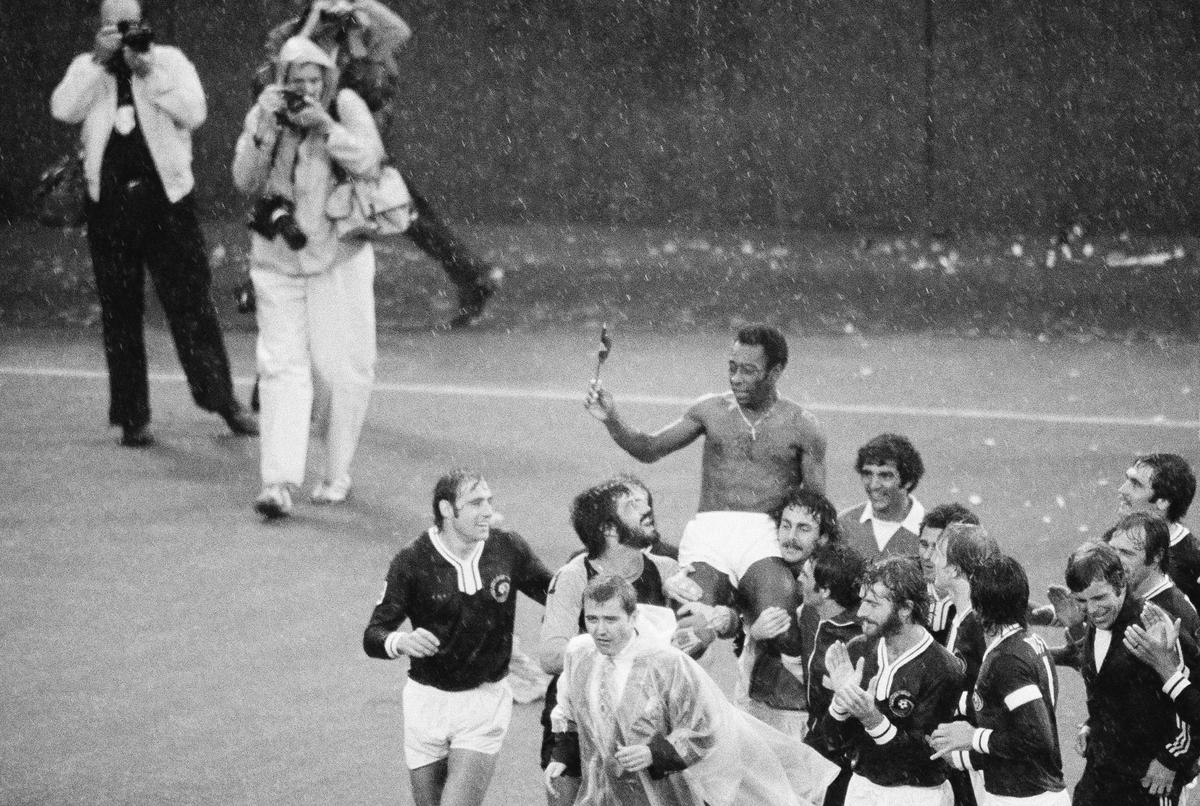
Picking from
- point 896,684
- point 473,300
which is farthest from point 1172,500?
point 473,300

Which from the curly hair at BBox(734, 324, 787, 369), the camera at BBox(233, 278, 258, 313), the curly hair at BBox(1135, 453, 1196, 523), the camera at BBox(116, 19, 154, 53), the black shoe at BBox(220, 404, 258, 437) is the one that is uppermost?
the camera at BBox(116, 19, 154, 53)

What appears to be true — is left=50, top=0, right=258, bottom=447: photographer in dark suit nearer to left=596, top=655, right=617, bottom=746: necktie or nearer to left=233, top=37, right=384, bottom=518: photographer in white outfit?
left=233, top=37, right=384, bottom=518: photographer in white outfit

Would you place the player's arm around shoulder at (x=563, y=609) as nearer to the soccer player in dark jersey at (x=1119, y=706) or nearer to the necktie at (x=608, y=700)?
the necktie at (x=608, y=700)

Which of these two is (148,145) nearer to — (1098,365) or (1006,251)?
(1098,365)

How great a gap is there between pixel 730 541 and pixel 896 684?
150 centimetres

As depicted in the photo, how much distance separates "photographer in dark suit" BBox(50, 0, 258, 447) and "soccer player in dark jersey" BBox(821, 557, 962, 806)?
21.2 ft

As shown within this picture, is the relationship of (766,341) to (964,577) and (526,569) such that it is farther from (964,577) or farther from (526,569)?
(964,577)

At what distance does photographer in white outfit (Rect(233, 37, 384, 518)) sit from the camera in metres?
9.46

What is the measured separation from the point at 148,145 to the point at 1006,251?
9.57 metres

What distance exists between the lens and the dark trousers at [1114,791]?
17.5ft

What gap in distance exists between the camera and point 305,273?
377 inches

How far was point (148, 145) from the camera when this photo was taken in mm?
10703

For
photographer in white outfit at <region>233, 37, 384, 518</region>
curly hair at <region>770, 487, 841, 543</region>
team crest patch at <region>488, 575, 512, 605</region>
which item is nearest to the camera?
team crest patch at <region>488, 575, 512, 605</region>

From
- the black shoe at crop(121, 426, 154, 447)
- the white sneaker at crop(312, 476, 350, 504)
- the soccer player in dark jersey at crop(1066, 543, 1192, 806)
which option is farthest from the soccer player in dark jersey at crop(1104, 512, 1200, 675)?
the black shoe at crop(121, 426, 154, 447)
